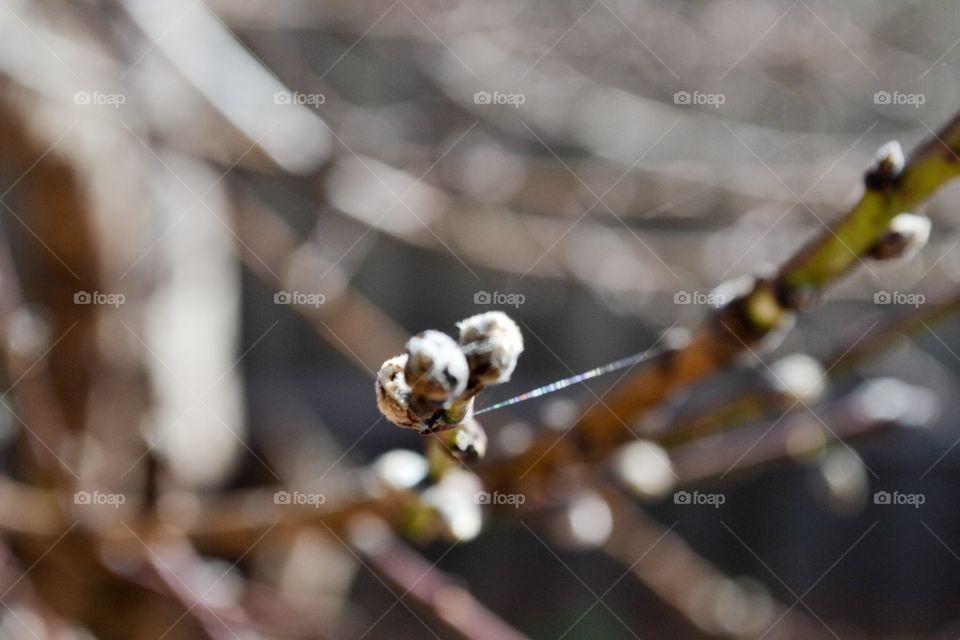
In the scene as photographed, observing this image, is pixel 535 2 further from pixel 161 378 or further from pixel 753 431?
pixel 753 431

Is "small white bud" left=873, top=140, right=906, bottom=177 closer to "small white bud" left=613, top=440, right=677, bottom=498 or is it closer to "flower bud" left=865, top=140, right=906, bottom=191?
"flower bud" left=865, top=140, right=906, bottom=191

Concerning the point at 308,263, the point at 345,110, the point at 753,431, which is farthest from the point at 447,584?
the point at 345,110

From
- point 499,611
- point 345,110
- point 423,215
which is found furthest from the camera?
point 499,611

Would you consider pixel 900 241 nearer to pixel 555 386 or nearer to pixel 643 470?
pixel 555 386

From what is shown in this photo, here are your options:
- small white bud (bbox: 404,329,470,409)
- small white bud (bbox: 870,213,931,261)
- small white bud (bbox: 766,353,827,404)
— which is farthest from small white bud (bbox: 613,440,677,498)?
small white bud (bbox: 404,329,470,409)

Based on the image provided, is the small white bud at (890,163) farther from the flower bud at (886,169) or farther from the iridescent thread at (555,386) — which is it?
the iridescent thread at (555,386)

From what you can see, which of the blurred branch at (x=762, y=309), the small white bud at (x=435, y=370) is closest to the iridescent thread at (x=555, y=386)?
the blurred branch at (x=762, y=309)
